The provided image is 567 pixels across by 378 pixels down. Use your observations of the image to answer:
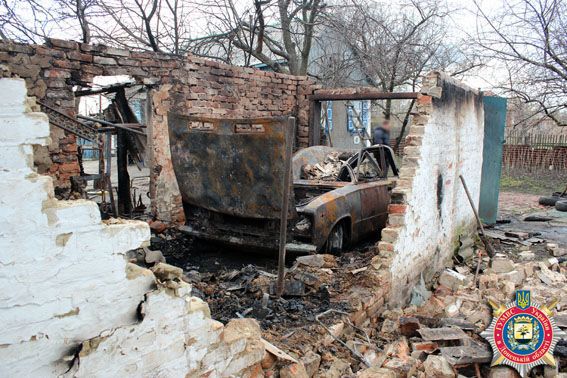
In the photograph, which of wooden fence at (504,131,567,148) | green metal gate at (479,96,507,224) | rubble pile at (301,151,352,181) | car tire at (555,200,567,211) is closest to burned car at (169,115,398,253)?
rubble pile at (301,151,352,181)

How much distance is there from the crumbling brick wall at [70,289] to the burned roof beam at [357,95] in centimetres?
723

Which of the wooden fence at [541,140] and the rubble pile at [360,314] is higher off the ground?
the wooden fence at [541,140]

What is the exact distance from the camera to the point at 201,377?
8.95ft

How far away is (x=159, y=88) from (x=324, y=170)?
2985 mm

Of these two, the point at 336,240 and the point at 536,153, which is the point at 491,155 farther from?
the point at 536,153

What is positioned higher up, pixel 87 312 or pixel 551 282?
pixel 87 312

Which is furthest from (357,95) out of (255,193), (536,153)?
(536,153)

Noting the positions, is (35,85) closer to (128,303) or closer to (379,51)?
(128,303)

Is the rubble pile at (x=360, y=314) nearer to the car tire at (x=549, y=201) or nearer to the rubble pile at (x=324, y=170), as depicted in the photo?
the rubble pile at (x=324, y=170)

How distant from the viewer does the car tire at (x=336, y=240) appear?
5.99 meters

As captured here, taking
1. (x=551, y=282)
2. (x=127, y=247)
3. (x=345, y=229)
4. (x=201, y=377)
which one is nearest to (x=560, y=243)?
(x=551, y=282)

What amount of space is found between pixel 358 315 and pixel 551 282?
3.26 metres

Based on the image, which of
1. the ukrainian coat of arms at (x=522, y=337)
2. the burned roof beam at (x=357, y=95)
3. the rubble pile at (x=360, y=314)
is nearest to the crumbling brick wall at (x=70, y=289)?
the rubble pile at (x=360, y=314)

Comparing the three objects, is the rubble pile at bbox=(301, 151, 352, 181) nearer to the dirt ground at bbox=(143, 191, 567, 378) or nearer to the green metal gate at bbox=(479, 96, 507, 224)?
the dirt ground at bbox=(143, 191, 567, 378)
